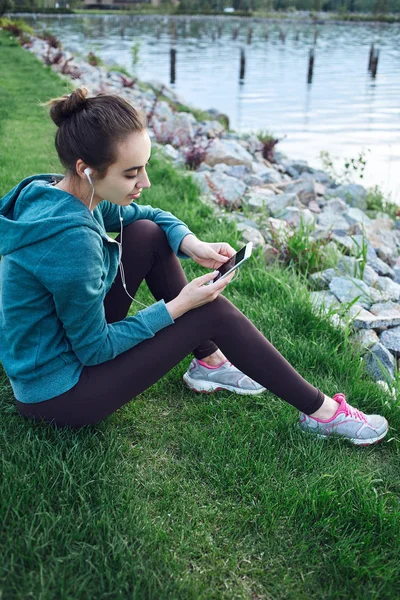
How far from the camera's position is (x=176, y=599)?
1550mm

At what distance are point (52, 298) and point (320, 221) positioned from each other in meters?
4.40

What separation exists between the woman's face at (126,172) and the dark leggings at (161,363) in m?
0.44

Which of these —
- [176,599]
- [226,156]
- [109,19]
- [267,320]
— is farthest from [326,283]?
[109,19]

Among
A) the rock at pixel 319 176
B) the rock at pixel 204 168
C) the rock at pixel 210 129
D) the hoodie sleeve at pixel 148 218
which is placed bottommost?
Result: the rock at pixel 319 176

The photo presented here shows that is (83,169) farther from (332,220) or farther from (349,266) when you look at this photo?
(332,220)

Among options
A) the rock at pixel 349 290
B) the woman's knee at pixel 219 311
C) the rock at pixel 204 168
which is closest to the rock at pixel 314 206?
the rock at pixel 204 168

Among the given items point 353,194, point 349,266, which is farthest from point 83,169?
point 353,194

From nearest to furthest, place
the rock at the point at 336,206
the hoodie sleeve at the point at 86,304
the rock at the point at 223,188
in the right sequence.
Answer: the hoodie sleeve at the point at 86,304
the rock at the point at 223,188
the rock at the point at 336,206

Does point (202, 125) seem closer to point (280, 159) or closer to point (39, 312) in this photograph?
point (280, 159)

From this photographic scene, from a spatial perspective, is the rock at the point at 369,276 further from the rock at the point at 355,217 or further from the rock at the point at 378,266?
the rock at the point at 355,217

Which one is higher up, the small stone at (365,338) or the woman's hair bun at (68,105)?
the woman's hair bun at (68,105)

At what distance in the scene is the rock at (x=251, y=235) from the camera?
4.11m

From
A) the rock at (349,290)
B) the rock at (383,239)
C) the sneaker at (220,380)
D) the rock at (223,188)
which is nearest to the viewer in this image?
the sneaker at (220,380)

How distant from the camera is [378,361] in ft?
9.05
